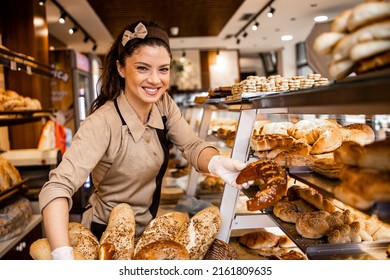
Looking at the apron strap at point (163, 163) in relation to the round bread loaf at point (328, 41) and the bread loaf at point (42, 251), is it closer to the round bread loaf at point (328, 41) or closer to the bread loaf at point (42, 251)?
the bread loaf at point (42, 251)

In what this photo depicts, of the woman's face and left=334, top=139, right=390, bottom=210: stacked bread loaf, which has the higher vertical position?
the woman's face

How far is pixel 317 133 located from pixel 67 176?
1.14m

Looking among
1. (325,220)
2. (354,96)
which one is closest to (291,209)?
(325,220)

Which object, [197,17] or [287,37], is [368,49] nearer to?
[197,17]

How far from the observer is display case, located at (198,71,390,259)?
2.45 ft

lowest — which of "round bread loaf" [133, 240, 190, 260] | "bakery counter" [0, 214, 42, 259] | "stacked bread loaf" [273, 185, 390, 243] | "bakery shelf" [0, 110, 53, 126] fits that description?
"bakery counter" [0, 214, 42, 259]

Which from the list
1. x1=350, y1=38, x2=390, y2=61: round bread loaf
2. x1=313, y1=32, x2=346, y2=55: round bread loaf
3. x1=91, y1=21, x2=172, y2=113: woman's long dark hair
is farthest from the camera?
x1=91, y1=21, x2=172, y2=113: woman's long dark hair

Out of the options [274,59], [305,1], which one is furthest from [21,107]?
[274,59]

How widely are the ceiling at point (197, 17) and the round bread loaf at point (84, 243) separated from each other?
384 cm

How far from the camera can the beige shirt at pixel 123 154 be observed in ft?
5.43

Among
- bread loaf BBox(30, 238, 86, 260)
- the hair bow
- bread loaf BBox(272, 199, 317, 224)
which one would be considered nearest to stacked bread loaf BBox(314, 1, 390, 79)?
bread loaf BBox(272, 199, 317, 224)

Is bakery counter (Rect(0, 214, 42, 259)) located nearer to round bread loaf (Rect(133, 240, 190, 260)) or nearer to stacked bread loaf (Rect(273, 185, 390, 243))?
round bread loaf (Rect(133, 240, 190, 260))

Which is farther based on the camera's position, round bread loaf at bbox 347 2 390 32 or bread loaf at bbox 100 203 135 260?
bread loaf at bbox 100 203 135 260

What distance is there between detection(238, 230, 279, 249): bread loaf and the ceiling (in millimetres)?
3548
